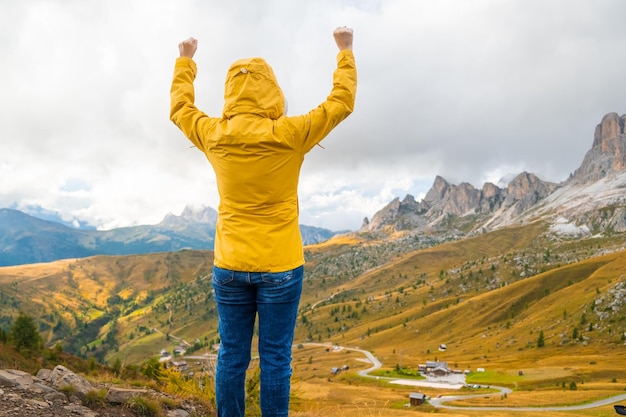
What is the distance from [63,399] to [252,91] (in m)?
6.85

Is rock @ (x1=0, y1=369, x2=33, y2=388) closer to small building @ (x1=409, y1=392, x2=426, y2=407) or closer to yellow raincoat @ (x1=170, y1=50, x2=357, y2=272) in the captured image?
yellow raincoat @ (x1=170, y1=50, x2=357, y2=272)

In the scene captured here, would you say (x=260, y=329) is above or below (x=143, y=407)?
above

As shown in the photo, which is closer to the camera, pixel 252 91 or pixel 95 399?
pixel 252 91

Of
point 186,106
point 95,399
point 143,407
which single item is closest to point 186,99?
point 186,106

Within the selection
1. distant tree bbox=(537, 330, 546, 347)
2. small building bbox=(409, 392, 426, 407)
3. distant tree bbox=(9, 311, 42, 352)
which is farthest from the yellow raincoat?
distant tree bbox=(537, 330, 546, 347)

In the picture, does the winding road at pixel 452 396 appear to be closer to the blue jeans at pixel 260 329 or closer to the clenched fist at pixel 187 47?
the blue jeans at pixel 260 329

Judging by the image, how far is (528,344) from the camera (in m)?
143

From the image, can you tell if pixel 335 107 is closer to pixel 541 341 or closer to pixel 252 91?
pixel 252 91

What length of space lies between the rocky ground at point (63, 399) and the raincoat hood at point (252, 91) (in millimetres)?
6004

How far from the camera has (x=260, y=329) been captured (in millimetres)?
4730

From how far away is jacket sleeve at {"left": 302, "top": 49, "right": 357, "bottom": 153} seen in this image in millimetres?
4336

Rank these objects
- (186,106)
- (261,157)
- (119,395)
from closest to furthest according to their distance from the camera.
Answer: (261,157), (186,106), (119,395)

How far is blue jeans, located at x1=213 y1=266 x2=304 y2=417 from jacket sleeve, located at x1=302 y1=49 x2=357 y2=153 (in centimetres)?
145

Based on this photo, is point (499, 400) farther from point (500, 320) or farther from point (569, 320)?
point (500, 320)
